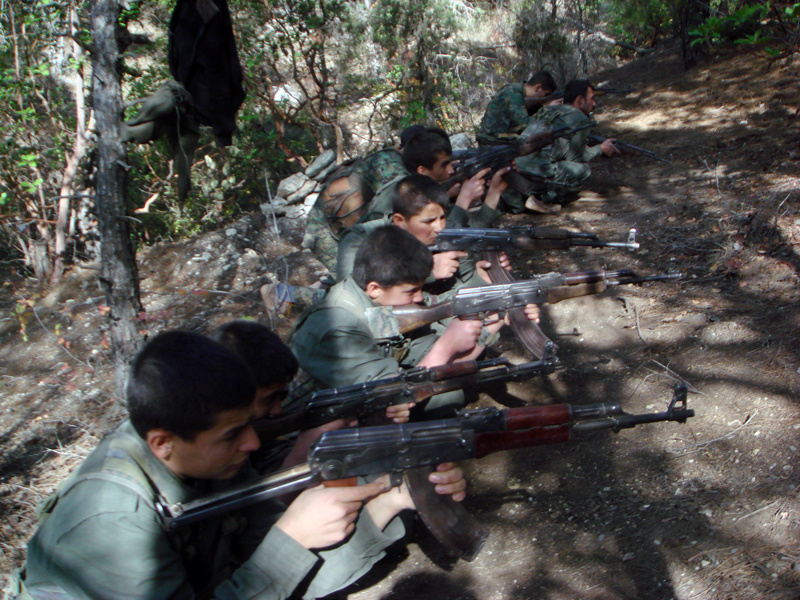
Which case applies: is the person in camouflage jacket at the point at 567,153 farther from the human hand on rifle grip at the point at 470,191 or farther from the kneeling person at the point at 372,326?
the kneeling person at the point at 372,326

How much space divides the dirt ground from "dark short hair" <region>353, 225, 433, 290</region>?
1.23m

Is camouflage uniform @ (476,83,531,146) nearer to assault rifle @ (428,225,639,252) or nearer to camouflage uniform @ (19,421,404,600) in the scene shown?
assault rifle @ (428,225,639,252)

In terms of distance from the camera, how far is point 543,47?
1117 cm

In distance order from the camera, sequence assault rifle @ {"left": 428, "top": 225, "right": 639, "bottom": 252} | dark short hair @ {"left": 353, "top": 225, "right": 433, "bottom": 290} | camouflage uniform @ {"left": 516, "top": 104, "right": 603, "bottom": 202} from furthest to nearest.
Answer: camouflage uniform @ {"left": 516, "top": 104, "right": 603, "bottom": 202}, assault rifle @ {"left": 428, "top": 225, "right": 639, "bottom": 252}, dark short hair @ {"left": 353, "top": 225, "right": 433, "bottom": 290}

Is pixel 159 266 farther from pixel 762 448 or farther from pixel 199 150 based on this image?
pixel 762 448

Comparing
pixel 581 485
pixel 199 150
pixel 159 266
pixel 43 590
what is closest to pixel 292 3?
pixel 199 150

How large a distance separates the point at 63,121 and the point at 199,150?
1.79 meters

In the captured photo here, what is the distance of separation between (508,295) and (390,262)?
86 centimetres

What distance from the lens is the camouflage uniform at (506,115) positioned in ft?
25.5

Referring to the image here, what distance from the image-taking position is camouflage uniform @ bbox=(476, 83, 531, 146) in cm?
778

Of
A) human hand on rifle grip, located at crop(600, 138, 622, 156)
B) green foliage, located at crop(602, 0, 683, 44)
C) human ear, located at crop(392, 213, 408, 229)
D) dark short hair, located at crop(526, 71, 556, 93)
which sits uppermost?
green foliage, located at crop(602, 0, 683, 44)

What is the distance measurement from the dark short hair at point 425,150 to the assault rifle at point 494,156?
0.22 meters

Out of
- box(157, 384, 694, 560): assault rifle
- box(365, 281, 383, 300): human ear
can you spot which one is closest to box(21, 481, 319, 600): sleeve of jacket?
box(157, 384, 694, 560): assault rifle

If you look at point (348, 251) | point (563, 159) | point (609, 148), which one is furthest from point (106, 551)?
point (563, 159)
